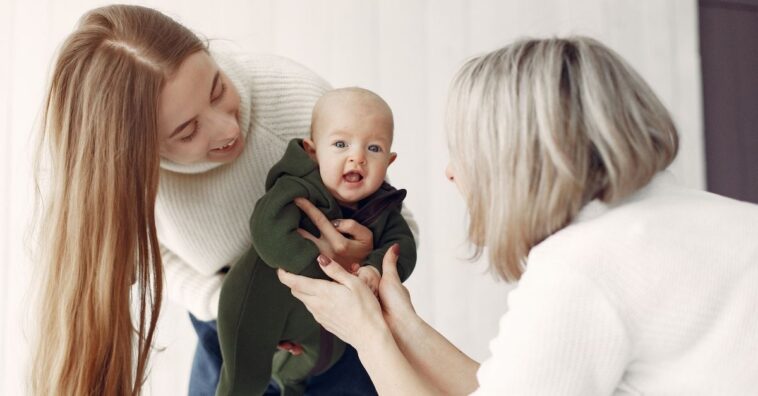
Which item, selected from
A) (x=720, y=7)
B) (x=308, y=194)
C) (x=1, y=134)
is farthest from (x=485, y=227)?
(x=720, y=7)

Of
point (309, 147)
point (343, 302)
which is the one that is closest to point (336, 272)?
point (343, 302)

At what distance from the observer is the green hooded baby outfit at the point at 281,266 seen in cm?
164

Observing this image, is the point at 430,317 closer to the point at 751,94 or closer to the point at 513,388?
the point at 751,94

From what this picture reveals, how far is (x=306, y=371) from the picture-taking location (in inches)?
73.6

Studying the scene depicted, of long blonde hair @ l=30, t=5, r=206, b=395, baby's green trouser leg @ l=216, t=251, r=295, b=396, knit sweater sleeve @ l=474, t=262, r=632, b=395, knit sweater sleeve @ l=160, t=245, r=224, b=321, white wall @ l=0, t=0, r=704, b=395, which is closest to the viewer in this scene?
knit sweater sleeve @ l=474, t=262, r=632, b=395

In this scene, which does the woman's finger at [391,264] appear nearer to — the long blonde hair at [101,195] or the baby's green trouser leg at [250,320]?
the baby's green trouser leg at [250,320]

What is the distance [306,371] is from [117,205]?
0.58 metres

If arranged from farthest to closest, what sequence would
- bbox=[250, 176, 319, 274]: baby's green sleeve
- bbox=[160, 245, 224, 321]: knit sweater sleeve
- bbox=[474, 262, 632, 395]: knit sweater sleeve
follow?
bbox=[160, 245, 224, 321]: knit sweater sleeve < bbox=[250, 176, 319, 274]: baby's green sleeve < bbox=[474, 262, 632, 395]: knit sweater sleeve

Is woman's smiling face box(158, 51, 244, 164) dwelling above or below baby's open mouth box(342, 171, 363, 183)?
above

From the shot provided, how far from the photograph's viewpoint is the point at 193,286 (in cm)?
196

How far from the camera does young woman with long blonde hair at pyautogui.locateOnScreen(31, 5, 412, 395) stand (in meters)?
1.52

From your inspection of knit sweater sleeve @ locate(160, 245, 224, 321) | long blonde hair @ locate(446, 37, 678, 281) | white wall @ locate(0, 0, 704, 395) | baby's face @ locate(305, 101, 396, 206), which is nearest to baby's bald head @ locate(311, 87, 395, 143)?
baby's face @ locate(305, 101, 396, 206)

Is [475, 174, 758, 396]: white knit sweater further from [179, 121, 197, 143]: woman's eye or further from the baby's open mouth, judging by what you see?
[179, 121, 197, 143]: woman's eye

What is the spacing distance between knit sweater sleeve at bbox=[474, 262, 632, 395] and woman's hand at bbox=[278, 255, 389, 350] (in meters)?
0.43
